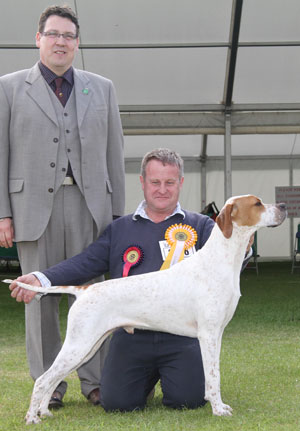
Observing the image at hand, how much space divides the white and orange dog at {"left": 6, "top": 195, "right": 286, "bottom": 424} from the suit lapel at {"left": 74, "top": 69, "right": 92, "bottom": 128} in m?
0.92

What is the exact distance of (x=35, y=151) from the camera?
10.8 ft

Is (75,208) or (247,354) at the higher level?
(75,208)

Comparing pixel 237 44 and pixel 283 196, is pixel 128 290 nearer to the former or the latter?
pixel 237 44

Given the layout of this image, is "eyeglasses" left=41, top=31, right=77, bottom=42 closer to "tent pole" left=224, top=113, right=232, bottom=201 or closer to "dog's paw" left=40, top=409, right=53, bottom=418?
"dog's paw" left=40, top=409, right=53, bottom=418

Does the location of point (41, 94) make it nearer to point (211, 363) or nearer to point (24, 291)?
point (24, 291)

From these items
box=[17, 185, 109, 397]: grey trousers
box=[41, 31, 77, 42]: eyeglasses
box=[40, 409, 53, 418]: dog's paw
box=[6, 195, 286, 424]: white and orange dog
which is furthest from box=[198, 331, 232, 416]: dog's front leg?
box=[41, 31, 77, 42]: eyeglasses

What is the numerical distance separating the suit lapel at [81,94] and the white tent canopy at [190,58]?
23.4ft

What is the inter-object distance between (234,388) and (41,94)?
6.23 ft

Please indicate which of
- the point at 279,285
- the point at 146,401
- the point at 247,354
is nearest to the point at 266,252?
the point at 279,285

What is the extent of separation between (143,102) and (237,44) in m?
1.91

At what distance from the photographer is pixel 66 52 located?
327 centimetres

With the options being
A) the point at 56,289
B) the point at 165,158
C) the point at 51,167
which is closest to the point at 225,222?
the point at 165,158

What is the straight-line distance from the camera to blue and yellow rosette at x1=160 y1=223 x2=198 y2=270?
10.8ft

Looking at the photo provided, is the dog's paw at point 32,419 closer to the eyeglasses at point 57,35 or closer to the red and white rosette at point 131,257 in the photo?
the red and white rosette at point 131,257
